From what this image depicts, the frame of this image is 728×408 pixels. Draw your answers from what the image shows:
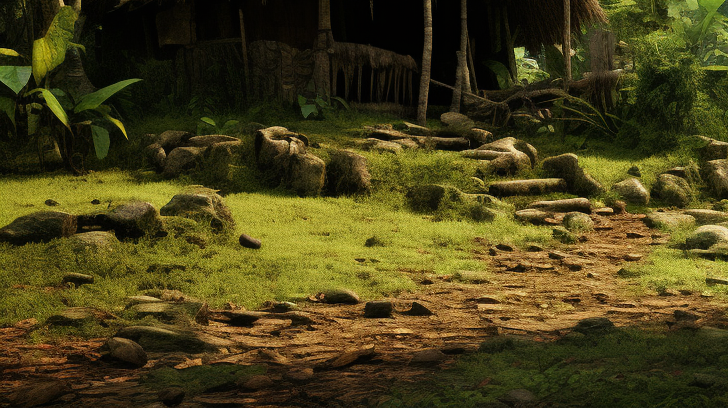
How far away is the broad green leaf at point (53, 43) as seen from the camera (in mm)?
7215

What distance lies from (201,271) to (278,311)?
86 cm

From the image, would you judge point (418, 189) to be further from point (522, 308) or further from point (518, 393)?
point (518, 393)

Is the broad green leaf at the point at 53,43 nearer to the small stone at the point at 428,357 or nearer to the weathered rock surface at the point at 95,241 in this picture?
the weathered rock surface at the point at 95,241

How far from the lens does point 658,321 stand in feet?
11.2

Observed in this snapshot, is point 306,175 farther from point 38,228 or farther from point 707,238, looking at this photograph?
point 707,238

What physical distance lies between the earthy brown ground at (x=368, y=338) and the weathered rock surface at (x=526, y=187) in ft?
7.78

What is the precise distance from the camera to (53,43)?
729 cm

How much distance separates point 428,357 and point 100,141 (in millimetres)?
5957

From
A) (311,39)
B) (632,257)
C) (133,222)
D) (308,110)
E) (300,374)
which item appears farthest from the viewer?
(311,39)

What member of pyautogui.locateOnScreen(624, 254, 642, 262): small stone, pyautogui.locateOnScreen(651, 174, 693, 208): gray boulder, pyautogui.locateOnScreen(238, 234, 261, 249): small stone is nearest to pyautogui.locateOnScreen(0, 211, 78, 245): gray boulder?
pyautogui.locateOnScreen(238, 234, 261, 249): small stone

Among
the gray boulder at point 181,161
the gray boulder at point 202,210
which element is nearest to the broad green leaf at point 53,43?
the gray boulder at point 181,161

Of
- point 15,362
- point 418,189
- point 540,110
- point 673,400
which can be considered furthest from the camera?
point 540,110

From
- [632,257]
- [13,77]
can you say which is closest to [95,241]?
[13,77]

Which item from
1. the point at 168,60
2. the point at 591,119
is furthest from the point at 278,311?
the point at 168,60
